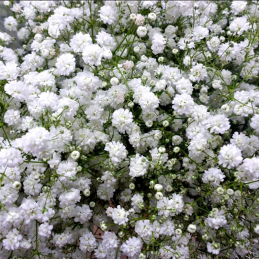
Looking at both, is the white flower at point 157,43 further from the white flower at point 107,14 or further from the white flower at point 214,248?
the white flower at point 214,248

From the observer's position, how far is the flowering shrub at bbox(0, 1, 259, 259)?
0.73 m

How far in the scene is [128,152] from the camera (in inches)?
33.1

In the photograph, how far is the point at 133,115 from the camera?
2.75ft

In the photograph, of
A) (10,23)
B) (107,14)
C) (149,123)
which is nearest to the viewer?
(149,123)

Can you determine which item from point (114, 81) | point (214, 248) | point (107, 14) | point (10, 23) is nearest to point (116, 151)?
point (114, 81)

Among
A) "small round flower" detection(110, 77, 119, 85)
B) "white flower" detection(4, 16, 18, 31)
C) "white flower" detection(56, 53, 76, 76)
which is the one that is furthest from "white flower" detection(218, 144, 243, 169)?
"white flower" detection(4, 16, 18, 31)

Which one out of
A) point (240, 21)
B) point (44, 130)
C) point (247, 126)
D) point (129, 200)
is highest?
point (240, 21)

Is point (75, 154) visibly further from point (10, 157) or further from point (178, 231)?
point (178, 231)

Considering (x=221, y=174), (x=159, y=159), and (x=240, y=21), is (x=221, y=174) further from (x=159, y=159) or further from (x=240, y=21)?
(x=240, y=21)

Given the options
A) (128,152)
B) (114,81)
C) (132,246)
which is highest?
(114,81)

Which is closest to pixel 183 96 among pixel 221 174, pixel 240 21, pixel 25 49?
pixel 221 174

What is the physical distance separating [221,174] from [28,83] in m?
0.54

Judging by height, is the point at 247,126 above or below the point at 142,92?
below

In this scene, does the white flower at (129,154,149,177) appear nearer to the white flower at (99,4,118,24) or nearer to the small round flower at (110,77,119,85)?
the small round flower at (110,77,119,85)
